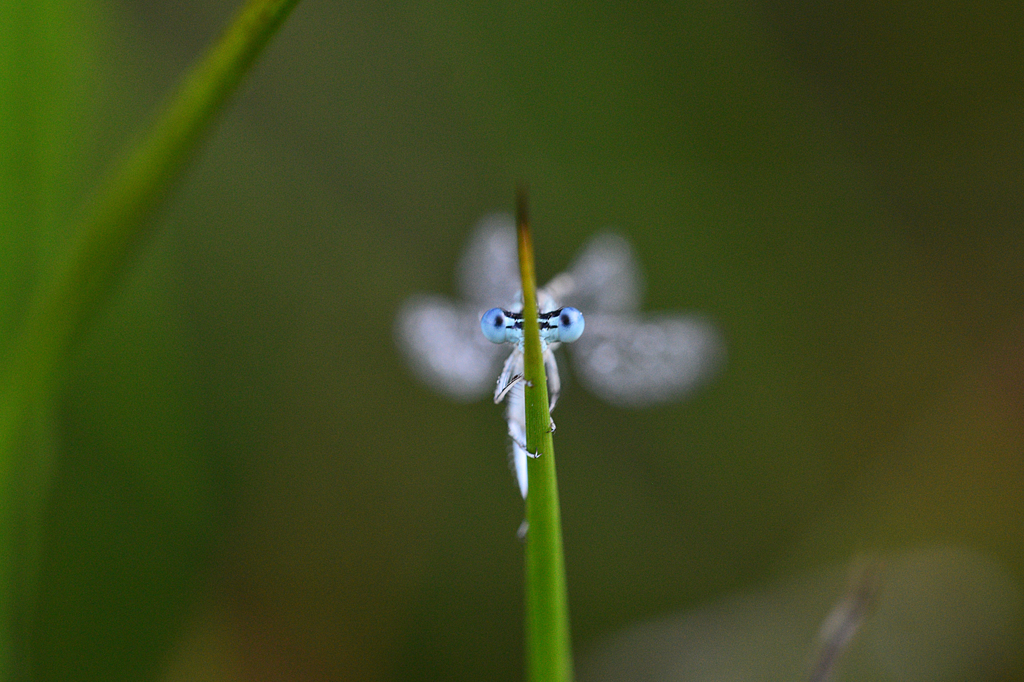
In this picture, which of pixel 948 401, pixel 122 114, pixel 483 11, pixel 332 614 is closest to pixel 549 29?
pixel 483 11

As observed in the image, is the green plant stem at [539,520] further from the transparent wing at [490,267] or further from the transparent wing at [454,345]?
the transparent wing at [490,267]

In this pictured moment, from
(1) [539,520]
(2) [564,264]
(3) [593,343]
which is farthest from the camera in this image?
(2) [564,264]

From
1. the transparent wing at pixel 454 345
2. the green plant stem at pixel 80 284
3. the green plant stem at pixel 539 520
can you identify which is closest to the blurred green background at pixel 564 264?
the green plant stem at pixel 80 284

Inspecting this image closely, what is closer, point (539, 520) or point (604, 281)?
point (539, 520)

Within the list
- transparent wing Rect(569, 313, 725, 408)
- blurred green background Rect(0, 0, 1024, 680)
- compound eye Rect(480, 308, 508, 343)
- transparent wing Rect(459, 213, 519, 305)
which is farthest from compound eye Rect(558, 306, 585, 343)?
Answer: blurred green background Rect(0, 0, 1024, 680)

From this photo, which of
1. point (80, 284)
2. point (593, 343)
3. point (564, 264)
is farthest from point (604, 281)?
point (564, 264)

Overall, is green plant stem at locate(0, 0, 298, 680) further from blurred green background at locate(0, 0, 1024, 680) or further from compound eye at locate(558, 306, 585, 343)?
blurred green background at locate(0, 0, 1024, 680)

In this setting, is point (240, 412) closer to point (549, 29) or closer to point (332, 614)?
point (332, 614)

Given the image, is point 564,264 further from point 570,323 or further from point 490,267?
point 570,323
